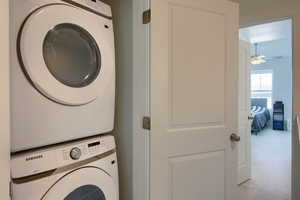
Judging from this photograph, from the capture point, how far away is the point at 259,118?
22.4 feet

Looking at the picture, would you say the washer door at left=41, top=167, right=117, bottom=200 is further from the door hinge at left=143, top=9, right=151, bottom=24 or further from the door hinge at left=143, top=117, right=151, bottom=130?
the door hinge at left=143, top=9, right=151, bottom=24

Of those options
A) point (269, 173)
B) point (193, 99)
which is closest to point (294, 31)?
point (193, 99)

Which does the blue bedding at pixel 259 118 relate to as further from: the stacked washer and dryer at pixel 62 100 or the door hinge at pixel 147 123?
the stacked washer and dryer at pixel 62 100

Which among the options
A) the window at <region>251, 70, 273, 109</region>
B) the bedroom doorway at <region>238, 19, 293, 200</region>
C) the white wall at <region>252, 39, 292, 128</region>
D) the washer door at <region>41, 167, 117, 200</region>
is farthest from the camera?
the window at <region>251, 70, 273, 109</region>

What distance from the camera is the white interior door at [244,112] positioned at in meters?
2.92

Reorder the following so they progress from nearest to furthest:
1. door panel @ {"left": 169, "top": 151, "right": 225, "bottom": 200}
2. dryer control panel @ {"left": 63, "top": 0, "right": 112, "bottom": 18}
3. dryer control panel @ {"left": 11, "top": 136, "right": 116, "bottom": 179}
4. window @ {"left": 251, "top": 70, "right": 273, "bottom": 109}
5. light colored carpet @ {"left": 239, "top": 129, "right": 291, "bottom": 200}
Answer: dryer control panel @ {"left": 11, "top": 136, "right": 116, "bottom": 179} < dryer control panel @ {"left": 63, "top": 0, "right": 112, "bottom": 18} < door panel @ {"left": 169, "top": 151, "right": 225, "bottom": 200} < light colored carpet @ {"left": 239, "top": 129, "right": 291, "bottom": 200} < window @ {"left": 251, "top": 70, "right": 273, "bottom": 109}

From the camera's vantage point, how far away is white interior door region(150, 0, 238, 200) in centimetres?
152

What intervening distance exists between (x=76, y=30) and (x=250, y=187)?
285 cm

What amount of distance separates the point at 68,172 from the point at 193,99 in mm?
997

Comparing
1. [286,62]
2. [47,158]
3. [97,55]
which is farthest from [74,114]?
[286,62]

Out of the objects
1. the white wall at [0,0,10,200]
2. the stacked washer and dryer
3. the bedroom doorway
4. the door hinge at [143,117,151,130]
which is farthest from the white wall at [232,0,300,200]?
the white wall at [0,0,10,200]

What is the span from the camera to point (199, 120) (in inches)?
66.1

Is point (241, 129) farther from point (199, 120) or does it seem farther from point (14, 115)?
point (14, 115)

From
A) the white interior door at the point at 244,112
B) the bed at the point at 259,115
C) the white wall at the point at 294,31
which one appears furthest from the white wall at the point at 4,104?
the bed at the point at 259,115
